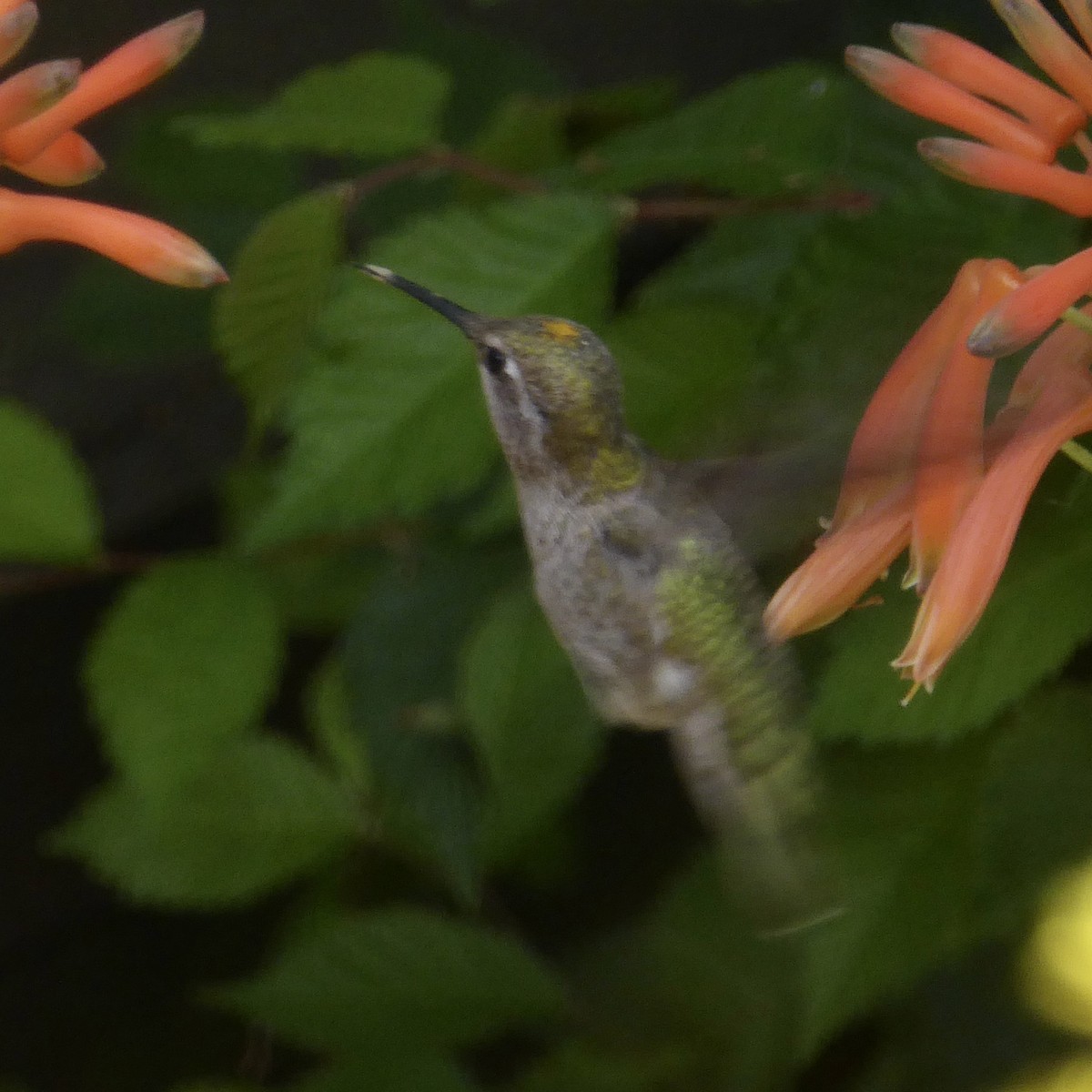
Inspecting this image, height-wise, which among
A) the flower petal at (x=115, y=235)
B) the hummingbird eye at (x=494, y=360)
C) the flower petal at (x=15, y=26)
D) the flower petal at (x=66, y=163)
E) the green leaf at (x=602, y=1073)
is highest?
the flower petal at (x=15, y=26)

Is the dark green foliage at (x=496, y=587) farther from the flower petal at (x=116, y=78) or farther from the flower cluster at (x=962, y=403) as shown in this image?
the flower petal at (x=116, y=78)

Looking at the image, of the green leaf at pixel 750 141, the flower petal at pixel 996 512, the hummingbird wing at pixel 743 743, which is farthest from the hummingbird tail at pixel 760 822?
the green leaf at pixel 750 141

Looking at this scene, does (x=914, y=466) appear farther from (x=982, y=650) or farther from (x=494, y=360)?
(x=982, y=650)

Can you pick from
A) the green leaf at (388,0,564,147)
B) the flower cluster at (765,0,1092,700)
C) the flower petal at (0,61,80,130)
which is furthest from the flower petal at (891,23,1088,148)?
the green leaf at (388,0,564,147)

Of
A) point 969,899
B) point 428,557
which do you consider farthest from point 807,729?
point 428,557

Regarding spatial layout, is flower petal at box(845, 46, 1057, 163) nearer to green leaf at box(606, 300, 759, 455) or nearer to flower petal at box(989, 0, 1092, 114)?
flower petal at box(989, 0, 1092, 114)

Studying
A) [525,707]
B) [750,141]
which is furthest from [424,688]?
[750,141]

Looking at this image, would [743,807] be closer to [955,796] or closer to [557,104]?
[955,796]

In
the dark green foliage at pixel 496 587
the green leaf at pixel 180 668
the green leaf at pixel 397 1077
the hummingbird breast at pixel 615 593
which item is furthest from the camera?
the green leaf at pixel 397 1077
